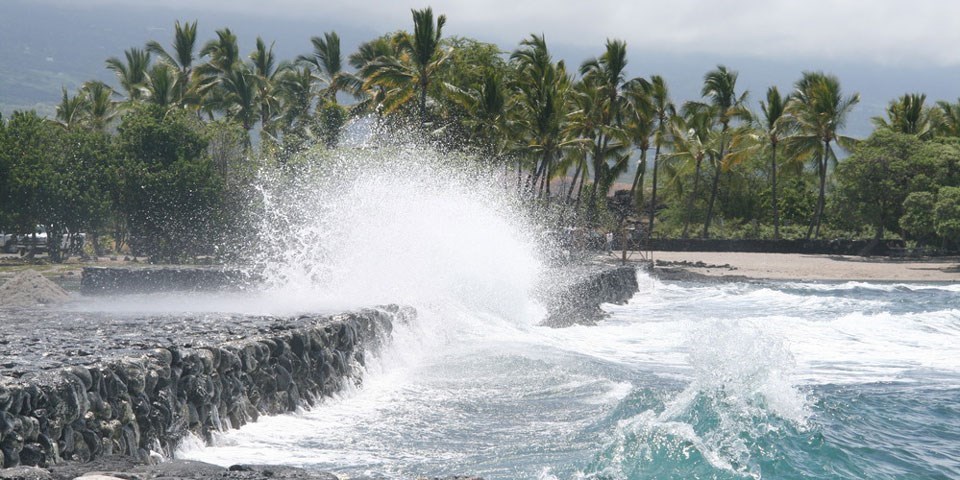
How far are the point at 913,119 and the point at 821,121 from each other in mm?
6998

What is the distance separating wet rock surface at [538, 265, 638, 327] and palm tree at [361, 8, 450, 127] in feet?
31.1

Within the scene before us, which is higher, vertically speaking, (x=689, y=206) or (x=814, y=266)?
(x=689, y=206)

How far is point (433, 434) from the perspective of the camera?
10141mm

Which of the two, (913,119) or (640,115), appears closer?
(640,115)

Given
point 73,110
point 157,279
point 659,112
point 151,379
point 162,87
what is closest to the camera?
point 151,379

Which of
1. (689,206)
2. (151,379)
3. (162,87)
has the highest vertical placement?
(162,87)

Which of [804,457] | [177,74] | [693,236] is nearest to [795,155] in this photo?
[693,236]

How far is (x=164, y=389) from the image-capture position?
8.58 metres

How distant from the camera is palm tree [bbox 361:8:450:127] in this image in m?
36.7

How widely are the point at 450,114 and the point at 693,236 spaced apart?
64.1ft

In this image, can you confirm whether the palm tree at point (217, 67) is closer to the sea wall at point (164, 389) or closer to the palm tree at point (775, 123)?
the palm tree at point (775, 123)

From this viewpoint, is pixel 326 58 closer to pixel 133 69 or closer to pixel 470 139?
pixel 133 69

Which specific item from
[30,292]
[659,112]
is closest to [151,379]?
[30,292]

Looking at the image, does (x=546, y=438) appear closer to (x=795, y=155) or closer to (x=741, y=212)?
(x=795, y=155)
